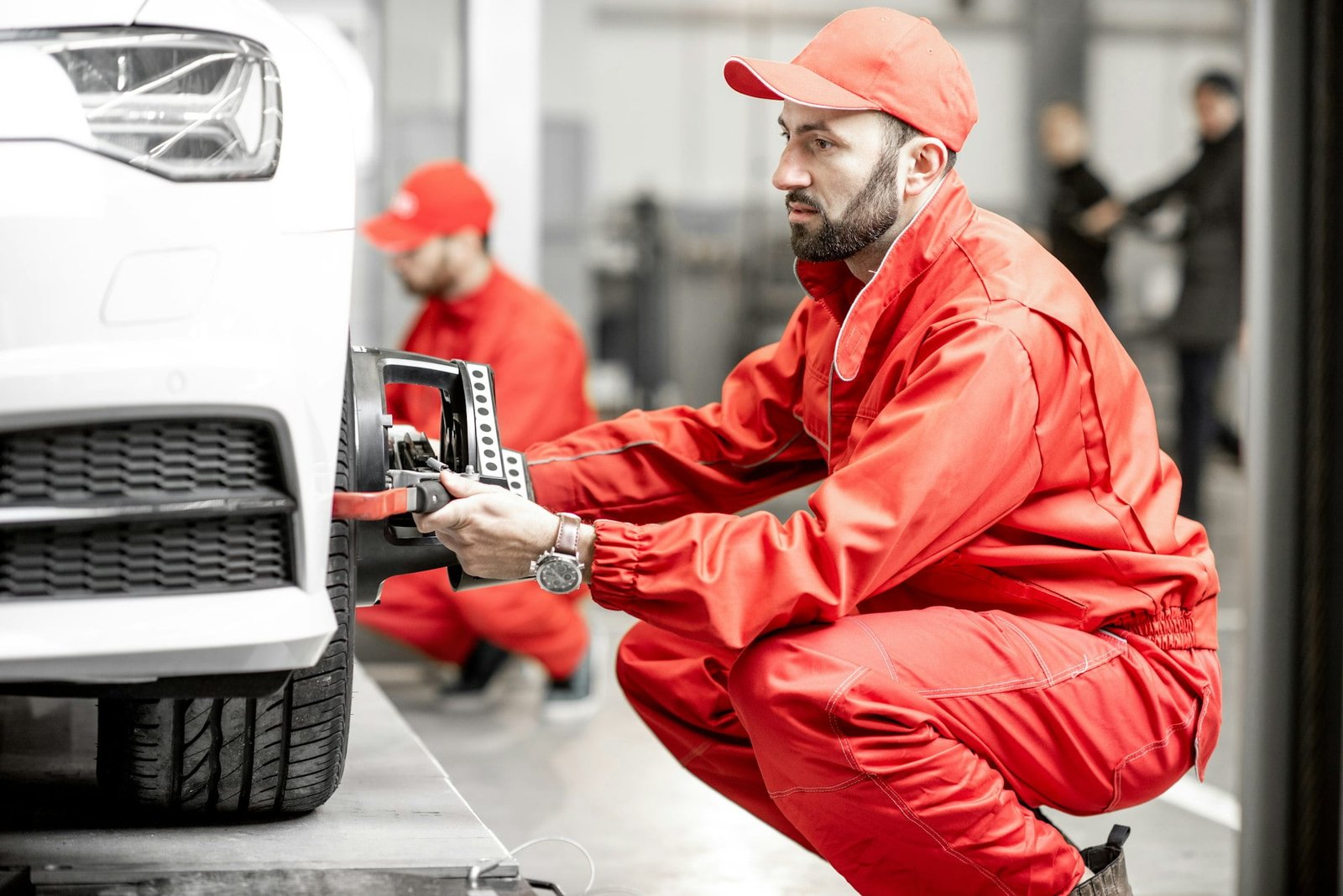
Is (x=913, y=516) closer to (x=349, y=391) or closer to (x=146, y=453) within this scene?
(x=349, y=391)

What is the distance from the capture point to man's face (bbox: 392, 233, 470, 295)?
3369mm

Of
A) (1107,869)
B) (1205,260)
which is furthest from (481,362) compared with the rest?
(1205,260)

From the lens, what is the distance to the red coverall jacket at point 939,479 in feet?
4.58

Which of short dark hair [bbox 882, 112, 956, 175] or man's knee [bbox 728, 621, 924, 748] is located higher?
short dark hair [bbox 882, 112, 956, 175]

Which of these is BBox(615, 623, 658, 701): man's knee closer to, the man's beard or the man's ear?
the man's beard

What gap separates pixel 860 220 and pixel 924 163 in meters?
0.10

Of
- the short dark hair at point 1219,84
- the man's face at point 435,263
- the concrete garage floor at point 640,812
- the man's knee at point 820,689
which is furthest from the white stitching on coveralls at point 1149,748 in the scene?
the short dark hair at point 1219,84

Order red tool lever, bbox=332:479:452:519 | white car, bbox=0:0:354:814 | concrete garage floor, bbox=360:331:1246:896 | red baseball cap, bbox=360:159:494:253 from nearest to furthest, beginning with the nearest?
white car, bbox=0:0:354:814, red tool lever, bbox=332:479:452:519, concrete garage floor, bbox=360:331:1246:896, red baseball cap, bbox=360:159:494:253

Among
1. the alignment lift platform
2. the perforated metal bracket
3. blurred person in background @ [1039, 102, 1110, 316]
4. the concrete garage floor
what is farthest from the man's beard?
blurred person in background @ [1039, 102, 1110, 316]

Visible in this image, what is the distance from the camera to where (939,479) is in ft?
4.58

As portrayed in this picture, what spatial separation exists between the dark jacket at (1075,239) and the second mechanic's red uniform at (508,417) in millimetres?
1924

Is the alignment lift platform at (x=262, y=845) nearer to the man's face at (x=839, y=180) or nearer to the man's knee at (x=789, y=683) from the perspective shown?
the man's knee at (x=789, y=683)

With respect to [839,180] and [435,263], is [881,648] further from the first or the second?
[435,263]

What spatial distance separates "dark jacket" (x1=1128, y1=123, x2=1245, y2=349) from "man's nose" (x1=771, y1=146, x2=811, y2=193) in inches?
133
